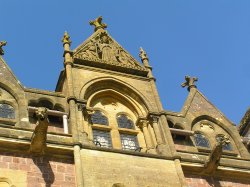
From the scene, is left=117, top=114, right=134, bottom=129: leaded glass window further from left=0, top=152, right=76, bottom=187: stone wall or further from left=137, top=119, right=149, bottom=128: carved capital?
left=0, top=152, right=76, bottom=187: stone wall

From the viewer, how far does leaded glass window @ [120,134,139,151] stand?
1936 centimetres

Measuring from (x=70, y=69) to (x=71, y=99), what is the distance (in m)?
1.72

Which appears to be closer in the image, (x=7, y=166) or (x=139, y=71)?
(x=7, y=166)

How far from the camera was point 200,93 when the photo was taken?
23.6m

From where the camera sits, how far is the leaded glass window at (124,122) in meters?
20.2

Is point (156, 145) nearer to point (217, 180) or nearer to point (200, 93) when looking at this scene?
point (217, 180)

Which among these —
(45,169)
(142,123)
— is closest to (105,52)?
(142,123)

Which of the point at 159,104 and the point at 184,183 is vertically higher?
the point at 159,104

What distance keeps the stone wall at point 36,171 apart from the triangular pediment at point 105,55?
5513 millimetres

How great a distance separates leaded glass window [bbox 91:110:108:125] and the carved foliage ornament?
7.73ft

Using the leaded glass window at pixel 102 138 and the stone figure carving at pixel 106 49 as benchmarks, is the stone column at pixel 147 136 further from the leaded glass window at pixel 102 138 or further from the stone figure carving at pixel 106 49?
the stone figure carving at pixel 106 49

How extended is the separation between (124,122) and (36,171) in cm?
477

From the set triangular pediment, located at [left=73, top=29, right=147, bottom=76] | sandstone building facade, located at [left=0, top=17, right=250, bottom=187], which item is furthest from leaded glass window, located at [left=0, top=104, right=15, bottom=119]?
triangular pediment, located at [left=73, top=29, right=147, bottom=76]

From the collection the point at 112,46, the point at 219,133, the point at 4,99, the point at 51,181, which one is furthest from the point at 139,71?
the point at 51,181
